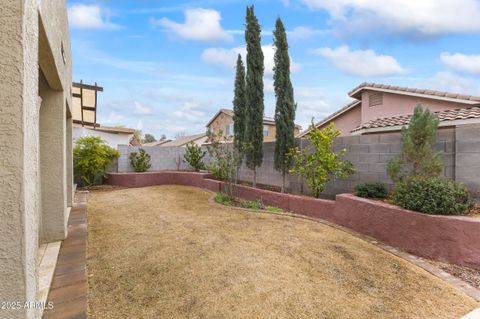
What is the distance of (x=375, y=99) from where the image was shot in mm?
12422

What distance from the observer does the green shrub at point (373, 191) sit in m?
5.41

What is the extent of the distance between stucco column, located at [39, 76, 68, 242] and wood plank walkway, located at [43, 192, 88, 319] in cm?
37

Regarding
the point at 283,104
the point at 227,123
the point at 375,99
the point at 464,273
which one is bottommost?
the point at 464,273

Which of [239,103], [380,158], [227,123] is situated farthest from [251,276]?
[227,123]

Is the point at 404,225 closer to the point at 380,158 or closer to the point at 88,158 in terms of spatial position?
the point at 380,158

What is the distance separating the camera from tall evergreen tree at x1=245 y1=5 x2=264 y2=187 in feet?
27.7

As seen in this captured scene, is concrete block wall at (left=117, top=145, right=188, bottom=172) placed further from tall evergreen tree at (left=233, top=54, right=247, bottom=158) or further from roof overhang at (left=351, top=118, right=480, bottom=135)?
roof overhang at (left=351, top=118, right=480, bottom=135)

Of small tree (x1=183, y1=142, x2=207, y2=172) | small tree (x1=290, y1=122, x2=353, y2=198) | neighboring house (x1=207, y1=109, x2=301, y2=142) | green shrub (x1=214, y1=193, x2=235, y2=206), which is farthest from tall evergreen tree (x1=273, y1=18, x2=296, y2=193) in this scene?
neighboring house (x1=207, y1=109, x2=301, y2=142)

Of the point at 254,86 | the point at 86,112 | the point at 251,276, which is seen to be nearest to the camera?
the point at 251,276

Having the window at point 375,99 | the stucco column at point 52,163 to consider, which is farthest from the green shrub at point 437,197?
the window at point 375,99

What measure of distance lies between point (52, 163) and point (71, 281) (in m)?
2.07

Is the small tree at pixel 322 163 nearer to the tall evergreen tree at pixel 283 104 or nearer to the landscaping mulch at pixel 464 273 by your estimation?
the tall evergreen tree at pixel 283 104

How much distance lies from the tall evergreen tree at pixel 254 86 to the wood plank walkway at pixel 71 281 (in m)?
5.42

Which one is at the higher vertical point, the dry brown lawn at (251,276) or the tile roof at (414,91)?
the tile roof at (414,91)
